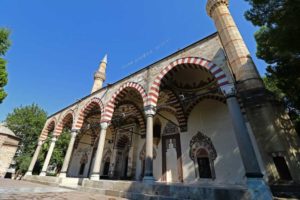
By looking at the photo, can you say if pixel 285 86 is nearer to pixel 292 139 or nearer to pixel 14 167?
pixel 292 139

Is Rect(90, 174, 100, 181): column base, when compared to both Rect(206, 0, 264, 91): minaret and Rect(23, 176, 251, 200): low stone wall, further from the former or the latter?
Rect(206, 0, 264, 91): minaret

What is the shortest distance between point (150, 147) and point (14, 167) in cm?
2030

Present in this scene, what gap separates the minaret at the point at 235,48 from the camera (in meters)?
8.65

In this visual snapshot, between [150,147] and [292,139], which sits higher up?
[292,139]

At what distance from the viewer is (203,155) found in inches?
374

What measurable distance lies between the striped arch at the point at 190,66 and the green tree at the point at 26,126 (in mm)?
17746

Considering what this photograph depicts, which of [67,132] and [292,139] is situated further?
[67,132]

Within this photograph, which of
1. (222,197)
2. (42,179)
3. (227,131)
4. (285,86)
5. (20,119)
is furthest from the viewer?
(20,119)

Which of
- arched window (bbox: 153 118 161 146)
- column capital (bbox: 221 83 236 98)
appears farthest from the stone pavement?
arched window (bbox: 153 118 161 146)

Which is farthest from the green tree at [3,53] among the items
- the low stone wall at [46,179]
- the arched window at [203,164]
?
the arched window at [203,164]

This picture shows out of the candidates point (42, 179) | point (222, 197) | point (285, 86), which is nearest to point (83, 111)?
point (42, 179)

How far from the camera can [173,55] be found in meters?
7.93

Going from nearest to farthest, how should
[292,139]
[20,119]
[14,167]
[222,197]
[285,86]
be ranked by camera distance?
[222,197] < [292,139] < [285,86] < [14,167] < [20,119]

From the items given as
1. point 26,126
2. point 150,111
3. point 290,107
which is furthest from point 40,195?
point 26,126
